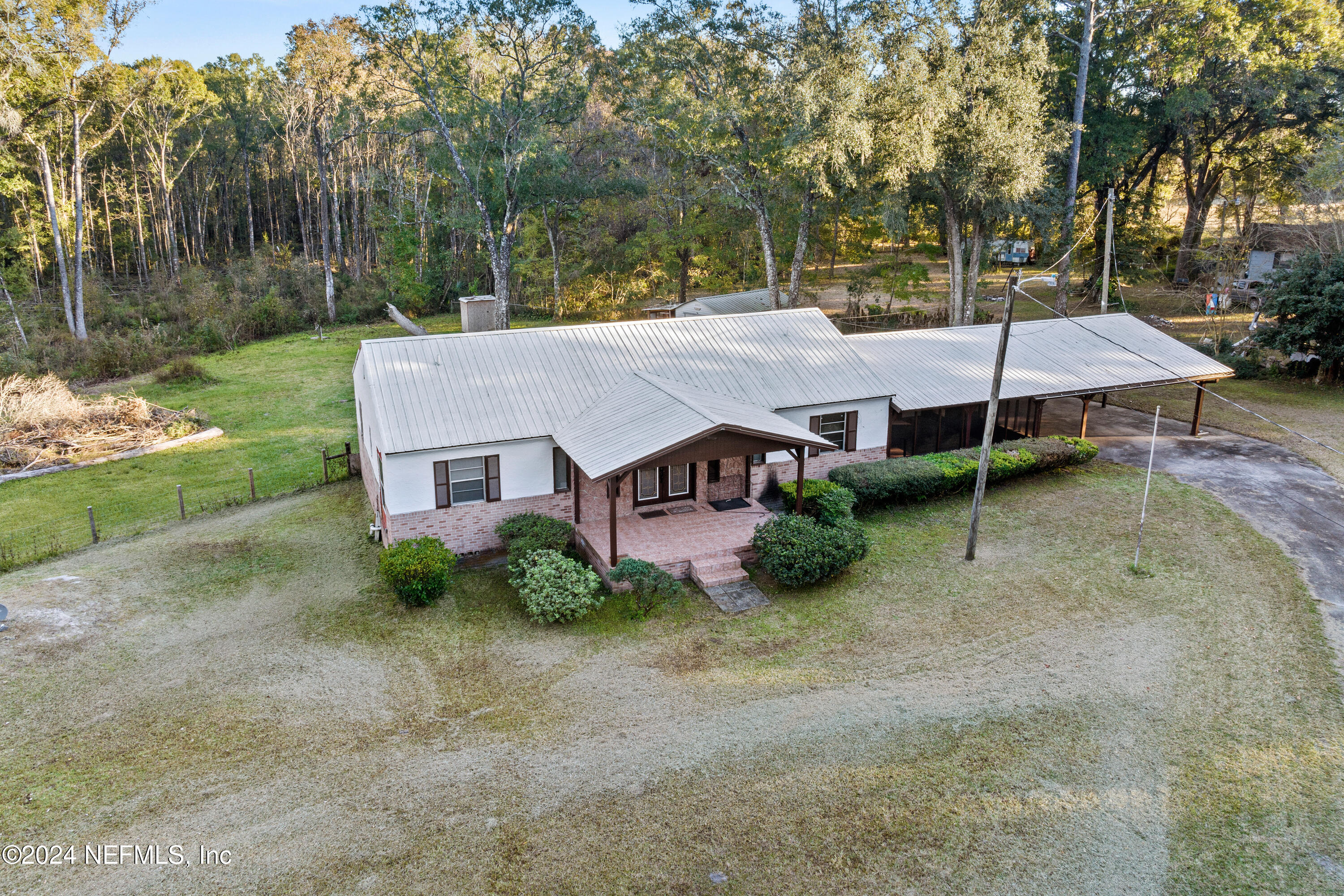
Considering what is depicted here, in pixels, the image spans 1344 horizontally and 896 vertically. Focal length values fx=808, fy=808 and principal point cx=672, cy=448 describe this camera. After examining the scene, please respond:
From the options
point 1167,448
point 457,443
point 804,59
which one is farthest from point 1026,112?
point 457,443

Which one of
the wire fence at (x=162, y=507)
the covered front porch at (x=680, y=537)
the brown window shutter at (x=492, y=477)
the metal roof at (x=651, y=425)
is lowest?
the wire fence at (x=162, y=507)

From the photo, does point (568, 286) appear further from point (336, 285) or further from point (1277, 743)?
point (1277, 743)

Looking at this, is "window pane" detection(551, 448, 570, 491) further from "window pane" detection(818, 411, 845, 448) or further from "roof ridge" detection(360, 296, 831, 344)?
"window pane" detection(818, 411, 845, 448)

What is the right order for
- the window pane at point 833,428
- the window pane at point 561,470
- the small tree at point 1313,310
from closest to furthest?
the window pane at point 561,470 < the window pane at point 833,428 < the small tree at point 1313,310

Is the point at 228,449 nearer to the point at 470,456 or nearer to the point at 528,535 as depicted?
the point at 470,456

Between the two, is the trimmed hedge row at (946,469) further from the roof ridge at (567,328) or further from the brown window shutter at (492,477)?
the brown window shutter at (492,477)

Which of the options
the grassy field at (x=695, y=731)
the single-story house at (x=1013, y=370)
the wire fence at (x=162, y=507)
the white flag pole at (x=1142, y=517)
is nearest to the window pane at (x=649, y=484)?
the grassy field at (x=695, y=731)

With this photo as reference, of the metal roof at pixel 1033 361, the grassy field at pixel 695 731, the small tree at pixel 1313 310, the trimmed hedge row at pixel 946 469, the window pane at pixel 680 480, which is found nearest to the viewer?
the grassy field at pixel 695 731
